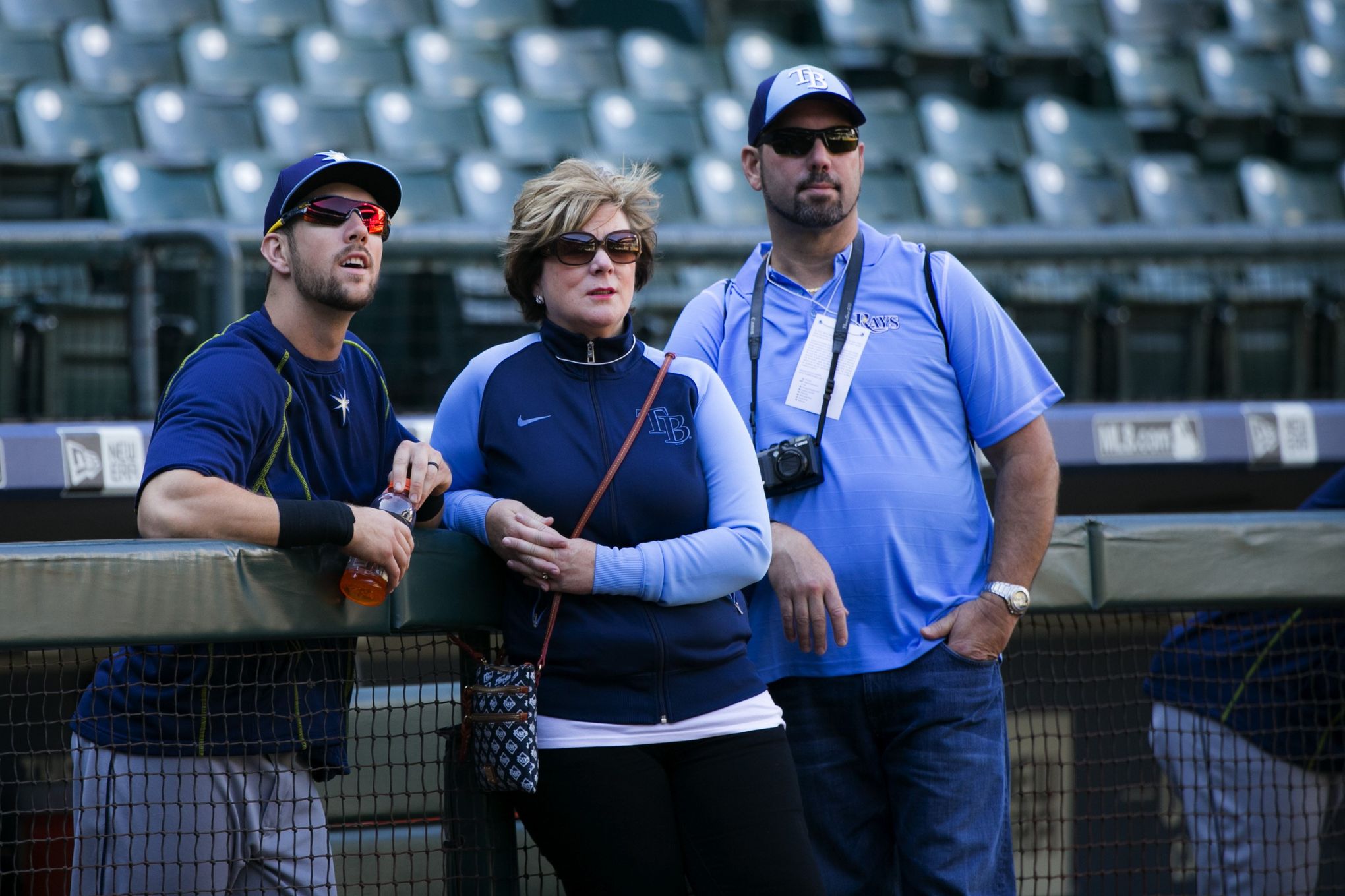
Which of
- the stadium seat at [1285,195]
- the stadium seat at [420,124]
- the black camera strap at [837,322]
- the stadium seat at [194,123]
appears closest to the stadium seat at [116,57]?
the stadium seat at [194,123]

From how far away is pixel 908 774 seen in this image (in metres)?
2.56

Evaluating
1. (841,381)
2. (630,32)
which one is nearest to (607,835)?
(841,381)

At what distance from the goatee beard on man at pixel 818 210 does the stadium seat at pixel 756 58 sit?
5927 millimetres

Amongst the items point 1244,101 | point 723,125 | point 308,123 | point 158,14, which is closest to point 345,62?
point 308,123

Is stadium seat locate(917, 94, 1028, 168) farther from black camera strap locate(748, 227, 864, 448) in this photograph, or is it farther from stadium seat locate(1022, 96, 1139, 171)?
black camera strap locate(748, 227, 864, 448)

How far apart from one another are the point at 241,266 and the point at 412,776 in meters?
1.66

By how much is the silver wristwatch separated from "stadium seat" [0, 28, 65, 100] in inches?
256

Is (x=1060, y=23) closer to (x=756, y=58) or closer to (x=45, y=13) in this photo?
(x=756, y=58)

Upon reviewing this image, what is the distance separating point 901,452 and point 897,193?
5.16 m

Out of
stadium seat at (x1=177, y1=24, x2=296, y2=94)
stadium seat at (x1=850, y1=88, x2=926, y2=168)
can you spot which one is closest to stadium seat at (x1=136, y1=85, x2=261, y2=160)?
stadium seat at (x1=177, y1=24, x2=296, y2=94)

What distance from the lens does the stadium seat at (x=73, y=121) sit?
6.62 metres

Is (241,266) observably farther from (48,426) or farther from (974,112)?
(974,112)

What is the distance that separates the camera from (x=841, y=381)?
2.65 metres

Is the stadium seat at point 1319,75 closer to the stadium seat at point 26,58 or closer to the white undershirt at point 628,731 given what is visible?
the stadium seat at point 26,58
